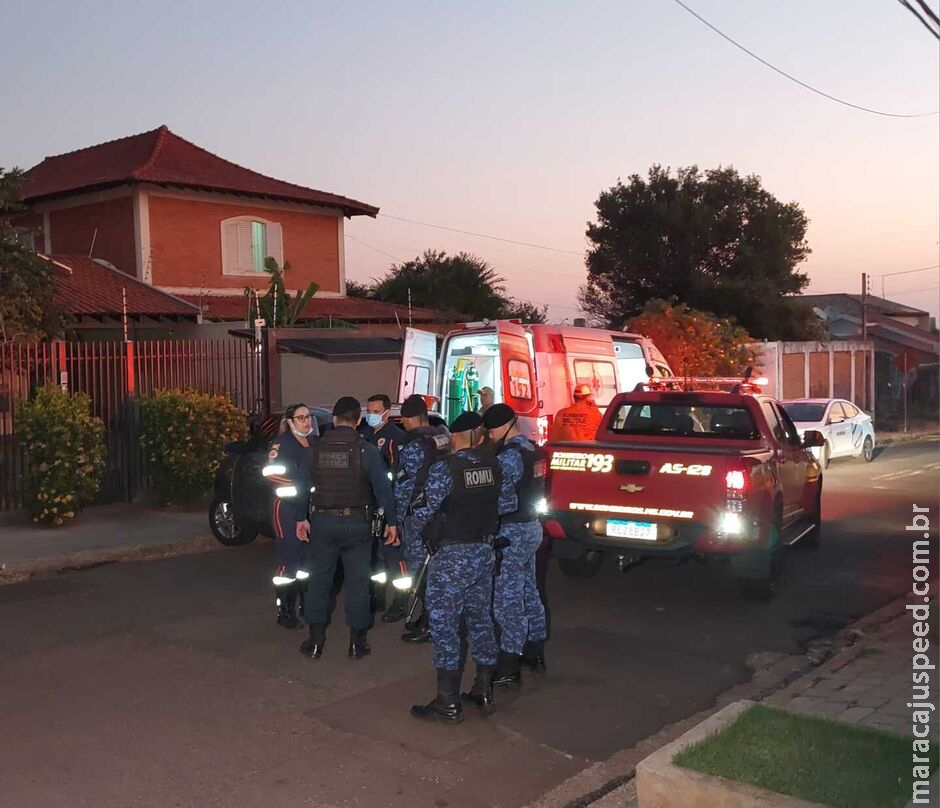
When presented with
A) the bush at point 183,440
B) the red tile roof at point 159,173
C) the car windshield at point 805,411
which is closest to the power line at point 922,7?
the bush at point 183,440

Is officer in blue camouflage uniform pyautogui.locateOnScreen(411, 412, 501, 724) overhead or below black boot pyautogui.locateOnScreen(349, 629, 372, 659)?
overhead

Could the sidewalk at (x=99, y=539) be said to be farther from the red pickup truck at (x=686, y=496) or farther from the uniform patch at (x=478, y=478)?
the uniform patch at (x=478, y=478)

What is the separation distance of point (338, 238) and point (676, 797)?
86.0 feet

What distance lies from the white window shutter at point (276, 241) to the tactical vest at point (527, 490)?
2259 cm

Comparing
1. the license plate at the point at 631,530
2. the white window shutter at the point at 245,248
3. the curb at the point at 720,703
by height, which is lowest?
the curb at the point at 720,703

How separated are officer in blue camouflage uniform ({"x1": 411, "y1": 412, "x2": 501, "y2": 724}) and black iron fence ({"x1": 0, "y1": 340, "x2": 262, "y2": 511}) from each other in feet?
27.4

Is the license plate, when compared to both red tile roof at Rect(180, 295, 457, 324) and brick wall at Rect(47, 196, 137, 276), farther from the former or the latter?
brick wall at Rect(47, 196, 137, 276)

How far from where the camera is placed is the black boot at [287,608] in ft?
24.3

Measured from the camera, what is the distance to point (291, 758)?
4.95 meters

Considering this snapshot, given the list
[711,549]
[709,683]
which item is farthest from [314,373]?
[709,683]

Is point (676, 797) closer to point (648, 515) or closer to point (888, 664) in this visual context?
point (888, 664)

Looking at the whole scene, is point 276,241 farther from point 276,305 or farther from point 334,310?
point 276,305

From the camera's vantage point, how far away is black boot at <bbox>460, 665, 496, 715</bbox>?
563cm

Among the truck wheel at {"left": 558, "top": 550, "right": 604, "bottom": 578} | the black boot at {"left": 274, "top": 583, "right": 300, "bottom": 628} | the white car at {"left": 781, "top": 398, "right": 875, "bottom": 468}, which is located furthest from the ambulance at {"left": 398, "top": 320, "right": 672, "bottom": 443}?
the white car at {"left": 781, "top": 398, "right": 875, "bottom": 468}
